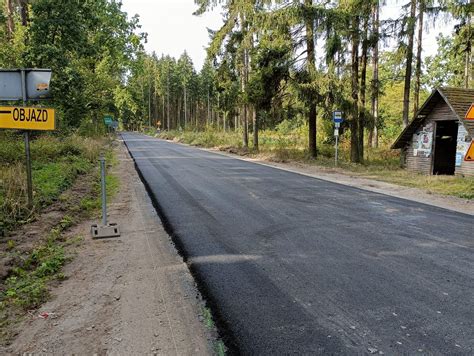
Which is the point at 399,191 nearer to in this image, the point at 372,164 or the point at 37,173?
the point at 372,164

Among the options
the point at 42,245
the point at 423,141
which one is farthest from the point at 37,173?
the point at 423,141

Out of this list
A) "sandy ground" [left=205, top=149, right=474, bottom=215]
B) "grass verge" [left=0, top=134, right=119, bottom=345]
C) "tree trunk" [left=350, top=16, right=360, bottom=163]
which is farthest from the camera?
"tree trunk" [left=350, top=16, right=360, bottom=163]

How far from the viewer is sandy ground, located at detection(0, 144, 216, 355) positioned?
3.24 m

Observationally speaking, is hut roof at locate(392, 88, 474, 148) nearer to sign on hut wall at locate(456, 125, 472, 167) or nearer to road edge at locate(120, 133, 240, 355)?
sign on hut wall at locate(456, 125, 472, 167)

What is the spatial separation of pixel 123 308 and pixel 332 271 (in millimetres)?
2545

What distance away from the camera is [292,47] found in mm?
20984

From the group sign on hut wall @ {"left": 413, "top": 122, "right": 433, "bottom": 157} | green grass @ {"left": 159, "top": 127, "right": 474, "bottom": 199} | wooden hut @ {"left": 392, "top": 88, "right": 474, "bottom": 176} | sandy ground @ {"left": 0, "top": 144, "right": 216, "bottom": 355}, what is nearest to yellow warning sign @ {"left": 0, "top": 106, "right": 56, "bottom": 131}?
sandy ground @ {"left": 0, "top": 144, "right": 216, "bottom": 355}

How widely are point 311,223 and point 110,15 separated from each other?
27464 millimetres

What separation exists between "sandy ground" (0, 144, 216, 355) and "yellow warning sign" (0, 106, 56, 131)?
2367 mm

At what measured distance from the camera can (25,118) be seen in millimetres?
6719

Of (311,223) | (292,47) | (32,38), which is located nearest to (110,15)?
(32,38)

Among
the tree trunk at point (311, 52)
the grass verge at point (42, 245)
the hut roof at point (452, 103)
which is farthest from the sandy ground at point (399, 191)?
the grass verge at point (42, 245)

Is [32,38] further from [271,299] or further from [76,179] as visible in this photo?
[271,299]

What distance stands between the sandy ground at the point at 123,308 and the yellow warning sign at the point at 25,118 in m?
2.37
